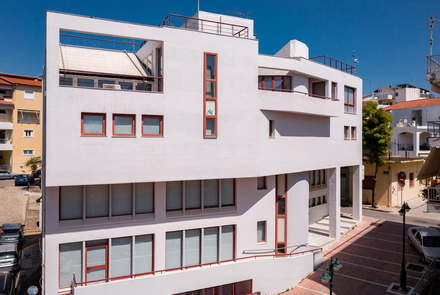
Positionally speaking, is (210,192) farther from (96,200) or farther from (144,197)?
(96,200)

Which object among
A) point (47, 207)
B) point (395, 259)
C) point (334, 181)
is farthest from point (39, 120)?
point (395, 259)

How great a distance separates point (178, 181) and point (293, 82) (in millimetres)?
9594

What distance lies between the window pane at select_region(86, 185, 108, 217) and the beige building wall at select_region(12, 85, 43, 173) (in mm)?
36240

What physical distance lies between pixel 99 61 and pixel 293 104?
10544mm

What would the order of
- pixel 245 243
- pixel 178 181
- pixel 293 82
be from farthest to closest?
pixel 293 82 < pixel 245 243 < pixel 178 181

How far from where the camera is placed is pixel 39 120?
149ft

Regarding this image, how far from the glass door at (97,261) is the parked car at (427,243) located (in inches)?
695

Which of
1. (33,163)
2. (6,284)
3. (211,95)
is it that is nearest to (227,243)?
(211,95)

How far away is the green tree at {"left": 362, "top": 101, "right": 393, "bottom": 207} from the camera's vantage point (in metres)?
32.0

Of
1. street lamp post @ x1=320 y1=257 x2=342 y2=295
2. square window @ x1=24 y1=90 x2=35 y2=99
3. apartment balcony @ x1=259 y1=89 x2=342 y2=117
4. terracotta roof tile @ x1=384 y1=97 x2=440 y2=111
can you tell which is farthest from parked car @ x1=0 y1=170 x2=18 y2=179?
terracotta roof tile @ x1=384 y1=97 x2=440 y2=111

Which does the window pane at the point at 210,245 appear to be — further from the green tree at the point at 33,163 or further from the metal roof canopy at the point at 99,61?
the green tree at the point at 33,163

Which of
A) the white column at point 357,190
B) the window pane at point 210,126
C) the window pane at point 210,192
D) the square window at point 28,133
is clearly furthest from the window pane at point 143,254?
the square window at point 28,133

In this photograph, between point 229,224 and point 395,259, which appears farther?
point 395,259

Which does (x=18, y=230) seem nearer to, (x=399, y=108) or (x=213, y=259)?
(x=213, y=259)
